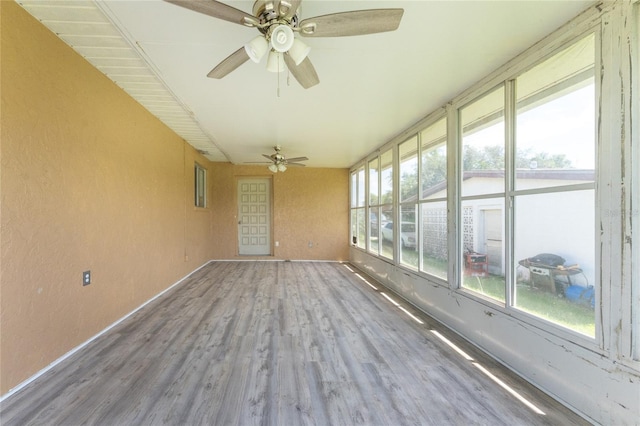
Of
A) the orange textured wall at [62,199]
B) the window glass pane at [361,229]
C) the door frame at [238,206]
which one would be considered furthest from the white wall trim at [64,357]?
the window glass pane at [361,229]

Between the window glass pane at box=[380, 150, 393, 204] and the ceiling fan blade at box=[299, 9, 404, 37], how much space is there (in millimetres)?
3286

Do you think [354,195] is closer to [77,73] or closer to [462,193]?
[462,193]

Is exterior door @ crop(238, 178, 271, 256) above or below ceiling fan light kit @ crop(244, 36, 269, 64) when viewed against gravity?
below

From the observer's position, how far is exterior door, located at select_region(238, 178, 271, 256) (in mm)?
6957

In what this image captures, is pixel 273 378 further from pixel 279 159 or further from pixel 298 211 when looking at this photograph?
pixel 298 211

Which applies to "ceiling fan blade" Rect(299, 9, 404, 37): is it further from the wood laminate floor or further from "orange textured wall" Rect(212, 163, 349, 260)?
"orange textured wall" Rect(212, 163, 349, 260)

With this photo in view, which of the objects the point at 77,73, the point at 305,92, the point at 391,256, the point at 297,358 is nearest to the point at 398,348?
the point at 297,358

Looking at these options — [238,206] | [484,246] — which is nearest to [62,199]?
[484,246]

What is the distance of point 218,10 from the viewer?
134cm

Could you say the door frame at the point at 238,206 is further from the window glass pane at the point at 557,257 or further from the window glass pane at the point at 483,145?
the window glass pane at the point at 557,257

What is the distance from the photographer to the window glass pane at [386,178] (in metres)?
4.61

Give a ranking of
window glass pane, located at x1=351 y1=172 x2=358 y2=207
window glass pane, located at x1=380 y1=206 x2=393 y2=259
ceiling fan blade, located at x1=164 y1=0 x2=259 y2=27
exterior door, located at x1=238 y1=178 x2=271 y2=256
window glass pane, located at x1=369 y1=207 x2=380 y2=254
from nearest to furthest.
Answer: ceiling fan blade, located at x1=164 y1=0 x2=259 y2=27, window glass pane, located at x1=380 y1=206 x2=393 y2=259, window glass pane, located at x1=369 y1=207 x2=380 y2=254, window glass pane, located at x1=351 y1=172 x2=358 y2=207, exterior door, located at x1=238 y1=178 x2=271 y2=256

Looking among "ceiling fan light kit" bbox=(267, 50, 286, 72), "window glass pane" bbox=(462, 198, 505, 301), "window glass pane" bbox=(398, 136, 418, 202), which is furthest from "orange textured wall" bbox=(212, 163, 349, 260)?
"ceiling fan light kit" bbox=(267, 50, 286, 72)

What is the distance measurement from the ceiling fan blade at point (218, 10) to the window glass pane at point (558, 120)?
2109 millimetres
